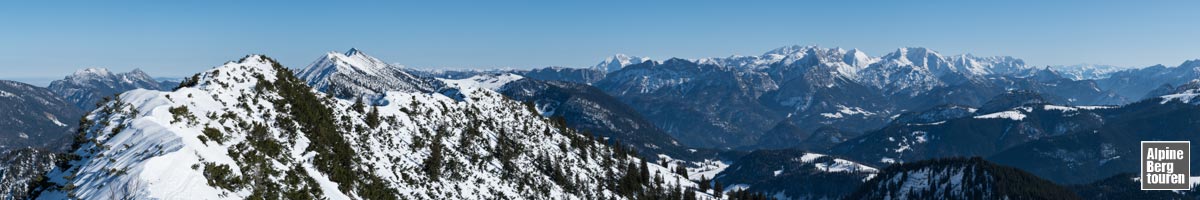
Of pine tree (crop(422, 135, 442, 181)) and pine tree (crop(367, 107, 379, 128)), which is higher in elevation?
pine tree (crop(367, 107, 379, 128))

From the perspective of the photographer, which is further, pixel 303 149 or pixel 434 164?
pixel 434 164

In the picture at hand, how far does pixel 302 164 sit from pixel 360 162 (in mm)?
17122

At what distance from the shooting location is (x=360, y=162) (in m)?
82.2

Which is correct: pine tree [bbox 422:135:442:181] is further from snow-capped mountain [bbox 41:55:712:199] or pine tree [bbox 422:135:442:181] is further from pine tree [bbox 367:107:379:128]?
pine tree [bbox 367:107:379:128]

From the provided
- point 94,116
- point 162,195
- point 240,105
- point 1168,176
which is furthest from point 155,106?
point 1168,176

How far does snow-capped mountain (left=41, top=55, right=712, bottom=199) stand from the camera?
45.2 m

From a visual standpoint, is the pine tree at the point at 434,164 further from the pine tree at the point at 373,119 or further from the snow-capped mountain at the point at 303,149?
the pine tree at the point at 373,119

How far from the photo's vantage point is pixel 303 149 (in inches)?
2822

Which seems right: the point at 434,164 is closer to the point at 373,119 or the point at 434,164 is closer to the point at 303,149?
the point at 373,119

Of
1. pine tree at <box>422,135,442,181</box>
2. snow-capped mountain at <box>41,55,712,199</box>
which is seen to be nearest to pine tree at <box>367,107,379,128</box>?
snow-capped mountain at <box>41,55,712,199</box>

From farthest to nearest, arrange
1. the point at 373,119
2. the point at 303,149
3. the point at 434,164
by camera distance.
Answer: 1. the point at 373,119
2. the point at 434,164
3. the point at 303,149

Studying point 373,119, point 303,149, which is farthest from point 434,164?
point 303,149

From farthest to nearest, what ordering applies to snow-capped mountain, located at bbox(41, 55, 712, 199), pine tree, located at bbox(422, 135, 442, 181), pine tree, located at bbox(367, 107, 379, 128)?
pine tree, located at bbox(367, 107, 379, 128) < pine tree, located at bbox(422, 135, 442, 181) < snow-capped mountain, located at bbox(41, 55, 712, 199)

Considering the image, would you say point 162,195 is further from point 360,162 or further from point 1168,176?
point 1168,176
